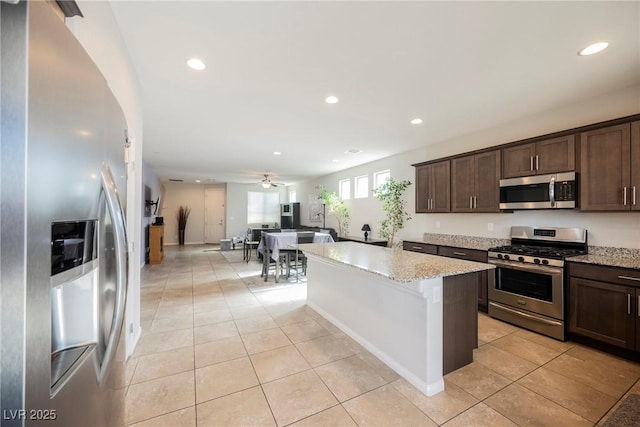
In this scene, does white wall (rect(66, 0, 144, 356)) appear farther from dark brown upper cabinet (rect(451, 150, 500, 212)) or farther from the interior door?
the interior door

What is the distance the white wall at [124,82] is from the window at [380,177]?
4602mm

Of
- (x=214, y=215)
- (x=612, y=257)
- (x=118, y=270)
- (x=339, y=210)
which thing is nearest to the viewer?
(x=118, y=270)

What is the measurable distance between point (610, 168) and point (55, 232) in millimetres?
4086

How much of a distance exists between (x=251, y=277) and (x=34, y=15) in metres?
5.29

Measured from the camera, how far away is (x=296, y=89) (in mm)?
2771

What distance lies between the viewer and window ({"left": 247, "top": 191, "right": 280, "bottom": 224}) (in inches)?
450

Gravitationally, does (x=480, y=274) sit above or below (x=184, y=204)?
below

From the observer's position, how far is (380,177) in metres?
6.17

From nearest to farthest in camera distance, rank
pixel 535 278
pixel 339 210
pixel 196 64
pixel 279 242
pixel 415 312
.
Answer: pixel 415 312 < pixel 196 64 < pixel 535 278 < pixel 279 242 < pixel 339 210

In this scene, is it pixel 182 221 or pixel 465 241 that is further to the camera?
pixel 182 221

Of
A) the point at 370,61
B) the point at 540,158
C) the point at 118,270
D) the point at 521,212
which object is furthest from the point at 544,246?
the point at 118,270

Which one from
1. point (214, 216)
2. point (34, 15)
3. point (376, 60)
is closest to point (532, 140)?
point (376, 60)

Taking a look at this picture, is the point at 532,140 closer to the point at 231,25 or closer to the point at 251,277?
the point at 231,25

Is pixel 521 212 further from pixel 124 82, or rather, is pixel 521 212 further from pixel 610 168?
pixel 124 82
